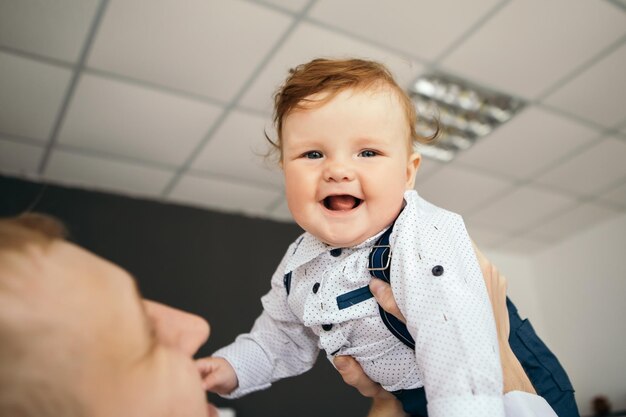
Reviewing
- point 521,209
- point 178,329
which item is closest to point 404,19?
point 178,329

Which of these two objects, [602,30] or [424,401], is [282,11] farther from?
[424,401]

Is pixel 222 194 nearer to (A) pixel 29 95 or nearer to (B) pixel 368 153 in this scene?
(A) pixel 29 95

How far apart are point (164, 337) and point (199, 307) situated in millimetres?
2573

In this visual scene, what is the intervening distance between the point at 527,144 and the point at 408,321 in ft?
10.7

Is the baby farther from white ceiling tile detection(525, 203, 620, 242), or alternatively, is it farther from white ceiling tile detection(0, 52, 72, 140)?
white ceiling tile detection(525, 203, 620, 242)

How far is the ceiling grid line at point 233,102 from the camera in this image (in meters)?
2.38

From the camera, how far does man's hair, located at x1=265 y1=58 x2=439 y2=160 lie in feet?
2.65

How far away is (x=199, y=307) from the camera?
10.1 feet

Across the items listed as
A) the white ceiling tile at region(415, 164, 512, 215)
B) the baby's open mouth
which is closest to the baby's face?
the baby's open mouth

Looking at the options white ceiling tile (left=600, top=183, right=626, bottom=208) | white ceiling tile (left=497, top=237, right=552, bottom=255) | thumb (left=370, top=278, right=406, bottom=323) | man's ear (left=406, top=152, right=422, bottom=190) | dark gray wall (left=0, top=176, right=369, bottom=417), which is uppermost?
white ceiling tile (left=497, top=237, right=552, bottom=255)

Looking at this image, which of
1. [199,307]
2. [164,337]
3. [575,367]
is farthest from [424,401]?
[575,367]

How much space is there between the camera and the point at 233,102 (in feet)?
9.45

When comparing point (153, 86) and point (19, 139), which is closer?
point (153, 86)

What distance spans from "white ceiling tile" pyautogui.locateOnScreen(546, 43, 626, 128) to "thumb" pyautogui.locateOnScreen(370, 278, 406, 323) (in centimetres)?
270
